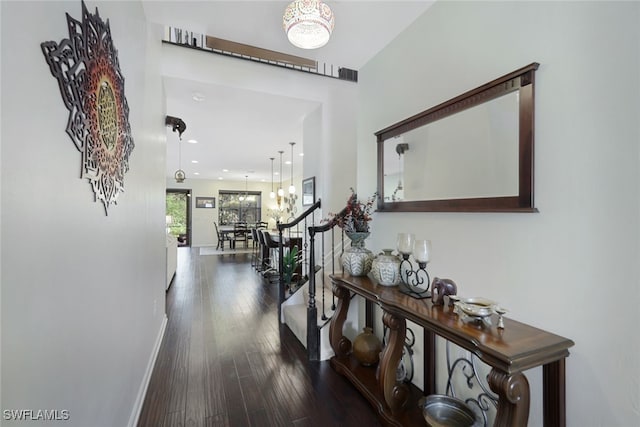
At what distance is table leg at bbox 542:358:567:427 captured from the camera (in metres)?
1.12

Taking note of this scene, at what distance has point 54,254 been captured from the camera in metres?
0.77

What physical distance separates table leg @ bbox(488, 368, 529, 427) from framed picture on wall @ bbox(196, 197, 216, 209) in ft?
37.2

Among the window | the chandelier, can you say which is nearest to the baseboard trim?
the chandelier

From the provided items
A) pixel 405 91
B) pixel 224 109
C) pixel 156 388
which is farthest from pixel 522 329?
pixel 224 109

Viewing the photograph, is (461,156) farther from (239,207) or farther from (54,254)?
(239,207)

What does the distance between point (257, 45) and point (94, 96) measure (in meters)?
1.54

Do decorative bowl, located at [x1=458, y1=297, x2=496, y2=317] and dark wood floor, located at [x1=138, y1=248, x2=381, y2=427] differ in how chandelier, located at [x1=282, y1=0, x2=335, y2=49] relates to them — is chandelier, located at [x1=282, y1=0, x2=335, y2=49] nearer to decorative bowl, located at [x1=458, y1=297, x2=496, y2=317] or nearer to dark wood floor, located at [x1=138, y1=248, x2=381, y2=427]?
decorative bowl, located at [x1=458, y1=297, x2=496, y2=317]

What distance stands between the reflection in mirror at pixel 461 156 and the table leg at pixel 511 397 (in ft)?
2.58

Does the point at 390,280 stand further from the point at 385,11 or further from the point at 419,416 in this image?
the point at 385,11

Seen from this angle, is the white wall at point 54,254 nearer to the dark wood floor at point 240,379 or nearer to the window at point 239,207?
the dark wood floor at point 240,379

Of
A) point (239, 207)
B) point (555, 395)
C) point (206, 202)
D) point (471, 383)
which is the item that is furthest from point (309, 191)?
point (239, 207)

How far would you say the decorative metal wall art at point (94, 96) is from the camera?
82cm

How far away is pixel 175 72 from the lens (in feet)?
9.43

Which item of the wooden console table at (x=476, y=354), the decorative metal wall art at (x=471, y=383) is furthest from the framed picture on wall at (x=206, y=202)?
the decorative metal wall art at (x=471, y=383)
